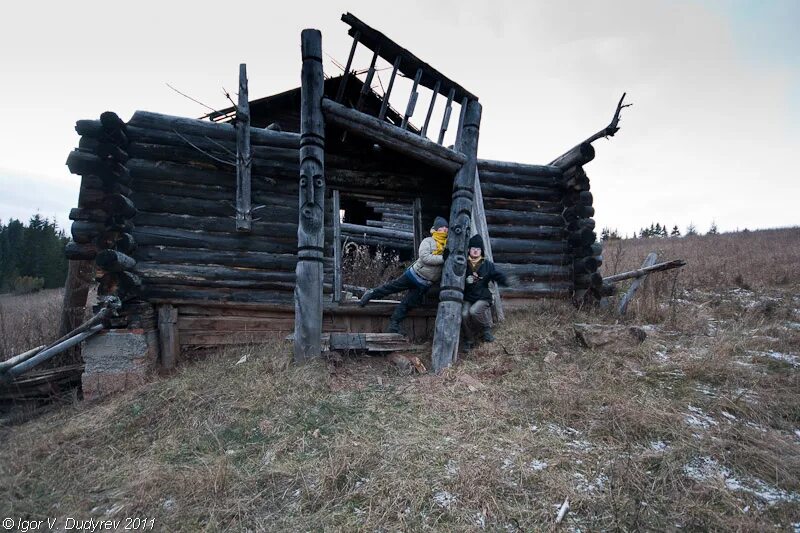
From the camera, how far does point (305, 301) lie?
5016mm

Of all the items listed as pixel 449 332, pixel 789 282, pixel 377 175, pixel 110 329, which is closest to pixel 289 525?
pixel 449 332

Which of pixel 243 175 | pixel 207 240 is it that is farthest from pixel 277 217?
pixel 207 240

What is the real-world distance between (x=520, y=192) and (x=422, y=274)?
3081mm

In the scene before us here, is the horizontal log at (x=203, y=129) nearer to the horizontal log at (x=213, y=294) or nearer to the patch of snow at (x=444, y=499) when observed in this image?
the horizontal log at (x=213, y=294)

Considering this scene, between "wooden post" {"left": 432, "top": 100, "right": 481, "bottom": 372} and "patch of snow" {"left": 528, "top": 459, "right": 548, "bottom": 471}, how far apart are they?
2168mm

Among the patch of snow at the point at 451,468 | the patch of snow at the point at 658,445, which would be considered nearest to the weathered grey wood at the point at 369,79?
the patch of snow at the point at 451,468

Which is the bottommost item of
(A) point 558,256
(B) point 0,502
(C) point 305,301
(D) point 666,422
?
(B) point 0,502

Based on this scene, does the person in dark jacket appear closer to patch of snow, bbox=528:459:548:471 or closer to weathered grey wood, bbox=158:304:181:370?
patch of snow, bbox=528:459:548:471

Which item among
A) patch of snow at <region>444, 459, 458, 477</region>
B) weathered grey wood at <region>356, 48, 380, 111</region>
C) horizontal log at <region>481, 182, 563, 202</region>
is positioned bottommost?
patch of snow at <region>444, 459, 458, 477</region>

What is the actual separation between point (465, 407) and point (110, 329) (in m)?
4.67

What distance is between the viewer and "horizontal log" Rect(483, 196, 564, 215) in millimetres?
7461

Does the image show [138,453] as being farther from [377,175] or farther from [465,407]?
[377,175]

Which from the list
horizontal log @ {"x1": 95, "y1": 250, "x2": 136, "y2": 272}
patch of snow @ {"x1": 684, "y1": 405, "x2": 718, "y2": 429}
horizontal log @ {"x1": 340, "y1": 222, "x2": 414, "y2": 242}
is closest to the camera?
patch of snow @ {"x1": 684, "y1": 405, "x2": 718, "y2": 429}

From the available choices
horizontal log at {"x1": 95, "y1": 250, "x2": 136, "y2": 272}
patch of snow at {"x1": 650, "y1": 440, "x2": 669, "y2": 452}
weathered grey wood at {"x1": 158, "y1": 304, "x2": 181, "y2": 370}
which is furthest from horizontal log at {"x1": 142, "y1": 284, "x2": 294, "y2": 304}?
patch of snow at {"x1": 650, "y1": 440, "x2": 669, "y2": 452}
